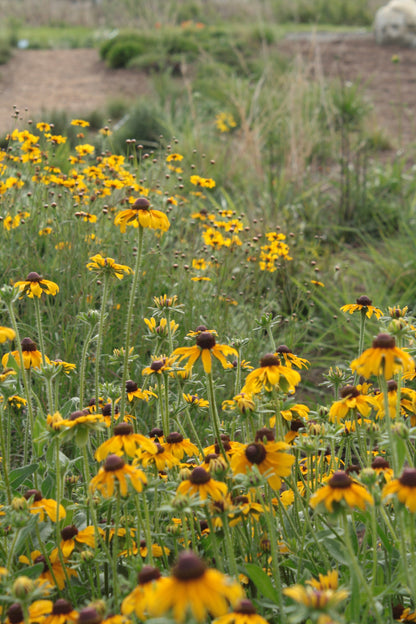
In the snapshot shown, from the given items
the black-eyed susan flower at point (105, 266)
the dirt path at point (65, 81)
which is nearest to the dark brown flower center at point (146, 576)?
the black-eyed susan flower at point (105, 266)

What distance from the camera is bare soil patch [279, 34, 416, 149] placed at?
8945mm

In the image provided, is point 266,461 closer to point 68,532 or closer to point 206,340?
point 206,340

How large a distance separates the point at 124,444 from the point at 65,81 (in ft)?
39.0

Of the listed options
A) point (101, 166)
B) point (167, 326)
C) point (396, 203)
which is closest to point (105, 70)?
point (396, 203)

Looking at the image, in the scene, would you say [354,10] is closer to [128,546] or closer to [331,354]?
[331,354]

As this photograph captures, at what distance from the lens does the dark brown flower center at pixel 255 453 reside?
1.29 metres

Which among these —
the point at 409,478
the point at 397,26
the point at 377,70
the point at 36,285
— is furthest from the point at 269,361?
the point at 397,26

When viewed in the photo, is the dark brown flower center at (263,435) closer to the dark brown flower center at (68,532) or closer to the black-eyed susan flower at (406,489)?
the black-eyed susan flower at (406,489)

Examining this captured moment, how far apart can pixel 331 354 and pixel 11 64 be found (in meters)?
11.5

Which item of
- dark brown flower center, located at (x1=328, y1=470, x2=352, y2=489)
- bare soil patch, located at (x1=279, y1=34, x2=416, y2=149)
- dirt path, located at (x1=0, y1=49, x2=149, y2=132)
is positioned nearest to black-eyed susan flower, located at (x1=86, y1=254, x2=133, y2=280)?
dark brown flower center, located at (x1=328, y1=470, x2=352, y2=489)

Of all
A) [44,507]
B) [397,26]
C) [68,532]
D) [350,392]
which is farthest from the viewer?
[397,26]

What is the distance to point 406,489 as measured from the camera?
1139 mm

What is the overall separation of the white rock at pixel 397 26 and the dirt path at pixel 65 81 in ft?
16.7

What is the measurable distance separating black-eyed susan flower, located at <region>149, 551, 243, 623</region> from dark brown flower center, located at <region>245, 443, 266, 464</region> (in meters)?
0.45
